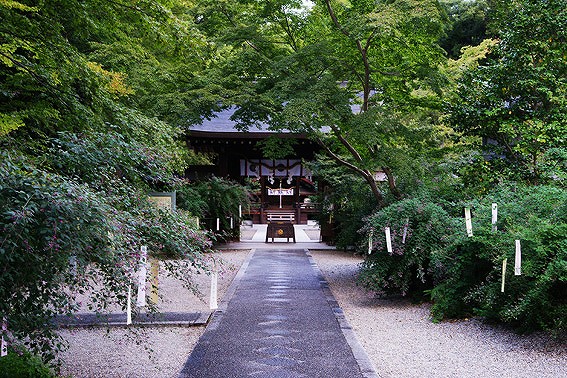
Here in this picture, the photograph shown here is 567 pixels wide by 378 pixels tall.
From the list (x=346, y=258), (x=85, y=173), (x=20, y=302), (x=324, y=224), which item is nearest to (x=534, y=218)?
(x=85, y=173)

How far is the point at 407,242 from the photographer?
27.3ft

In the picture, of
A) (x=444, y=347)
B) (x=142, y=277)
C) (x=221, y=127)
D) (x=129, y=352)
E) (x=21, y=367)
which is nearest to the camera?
(x=21, y=367)

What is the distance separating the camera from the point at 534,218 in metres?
5.90

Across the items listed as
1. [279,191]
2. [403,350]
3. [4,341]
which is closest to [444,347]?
[403,350]

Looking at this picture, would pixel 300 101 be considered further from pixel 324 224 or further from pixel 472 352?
pixel 324 224

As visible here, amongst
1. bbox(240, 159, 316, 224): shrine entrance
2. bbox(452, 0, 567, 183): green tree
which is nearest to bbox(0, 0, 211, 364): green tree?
bbox(452, 0, 567, 183): green tree

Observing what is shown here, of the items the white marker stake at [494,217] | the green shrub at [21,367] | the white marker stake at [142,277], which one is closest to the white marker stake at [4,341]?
the green shrub at [21,367]

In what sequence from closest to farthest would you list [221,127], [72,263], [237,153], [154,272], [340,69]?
1. [72,263]
2. [154,272]
3. [340,69]
4. [221,127]
5. [237,153]

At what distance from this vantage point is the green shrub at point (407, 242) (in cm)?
815

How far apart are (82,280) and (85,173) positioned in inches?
39.6

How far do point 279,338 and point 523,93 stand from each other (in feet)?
18.6

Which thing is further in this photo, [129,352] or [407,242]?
[407,242]

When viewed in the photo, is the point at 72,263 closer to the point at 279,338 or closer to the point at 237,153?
the point at 279,338

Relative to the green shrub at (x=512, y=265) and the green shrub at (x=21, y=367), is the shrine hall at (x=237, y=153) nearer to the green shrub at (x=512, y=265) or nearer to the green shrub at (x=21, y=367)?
the green shrub at (x=512, y=265)
